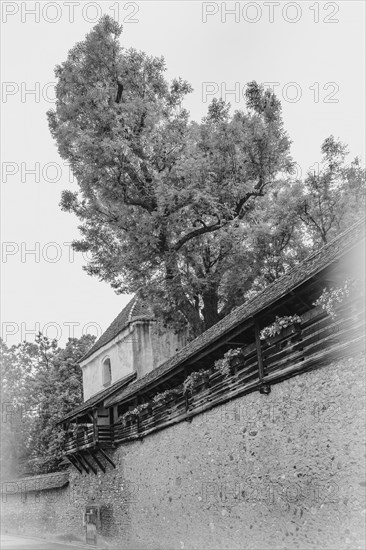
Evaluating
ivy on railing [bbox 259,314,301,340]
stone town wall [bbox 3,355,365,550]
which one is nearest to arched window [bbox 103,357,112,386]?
stone town wall [bbox 3,355,365,550]

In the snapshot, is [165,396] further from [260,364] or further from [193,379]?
[260,364]

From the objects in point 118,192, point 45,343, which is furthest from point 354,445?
point 45,343

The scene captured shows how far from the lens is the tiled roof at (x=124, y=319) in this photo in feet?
86.7

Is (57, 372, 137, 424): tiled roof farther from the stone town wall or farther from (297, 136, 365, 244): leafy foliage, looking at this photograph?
(297, 136, 365, 244): leafy foliage

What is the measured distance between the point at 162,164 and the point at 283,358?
10813 mm

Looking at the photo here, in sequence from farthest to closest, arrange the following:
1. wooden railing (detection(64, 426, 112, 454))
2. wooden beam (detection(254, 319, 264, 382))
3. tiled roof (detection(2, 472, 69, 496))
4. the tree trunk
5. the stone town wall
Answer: tiled roof (detection(2, 472, 69, 496)) → the tree trunk → wooden railing (detection(64, 426, 112, 454)) → wooden beam (detection(254, 319, 264, 382)) → the stone town wall

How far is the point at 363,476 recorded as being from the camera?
28.9 ft

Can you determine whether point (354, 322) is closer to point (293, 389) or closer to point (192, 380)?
point (293, 389)

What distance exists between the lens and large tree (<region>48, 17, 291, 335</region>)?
1944 centimetres

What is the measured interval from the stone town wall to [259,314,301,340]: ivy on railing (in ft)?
3.54

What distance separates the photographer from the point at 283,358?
11.4m

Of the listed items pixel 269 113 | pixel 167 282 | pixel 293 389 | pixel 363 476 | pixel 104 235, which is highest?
pixel 269 113

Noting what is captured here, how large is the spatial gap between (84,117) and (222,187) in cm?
543

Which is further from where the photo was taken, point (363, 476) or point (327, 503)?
point (327, 503)
